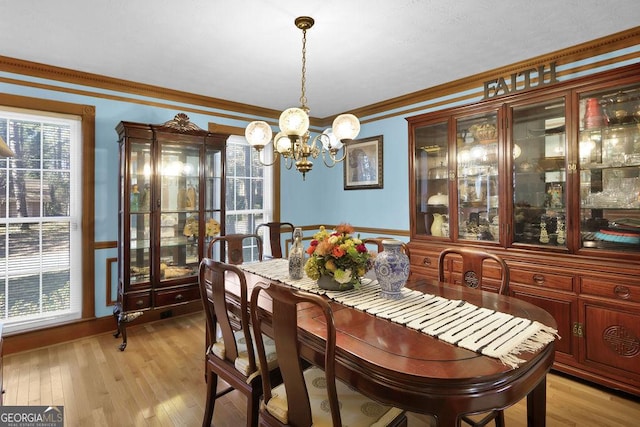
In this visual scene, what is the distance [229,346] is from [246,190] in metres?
2.79

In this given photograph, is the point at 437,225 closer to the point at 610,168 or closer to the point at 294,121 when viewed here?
the point at 610,168

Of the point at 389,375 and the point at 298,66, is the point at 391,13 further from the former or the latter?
the point at 389,375

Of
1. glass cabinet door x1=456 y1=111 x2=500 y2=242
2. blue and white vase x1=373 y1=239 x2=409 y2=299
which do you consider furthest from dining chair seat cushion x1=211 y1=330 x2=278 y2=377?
glass cabinet door x1=456 y1=111 x2=500 y2=242

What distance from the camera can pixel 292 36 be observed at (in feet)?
8.09

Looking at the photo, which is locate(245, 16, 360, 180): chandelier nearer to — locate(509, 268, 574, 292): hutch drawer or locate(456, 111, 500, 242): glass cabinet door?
locate(456, 111, 500, 242): glass cabinet door

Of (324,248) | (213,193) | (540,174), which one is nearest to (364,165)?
(213,193)

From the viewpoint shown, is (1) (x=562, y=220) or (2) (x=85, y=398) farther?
(1) (x=562, y=220)

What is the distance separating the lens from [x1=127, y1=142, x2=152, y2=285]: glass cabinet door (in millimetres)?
3127

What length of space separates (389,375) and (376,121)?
3.64 meters

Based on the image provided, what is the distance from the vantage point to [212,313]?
1987mm

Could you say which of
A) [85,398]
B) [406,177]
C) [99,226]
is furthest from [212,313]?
[406,177]

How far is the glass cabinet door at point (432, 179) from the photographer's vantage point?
10.5ft

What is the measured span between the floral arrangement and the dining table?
29 cm

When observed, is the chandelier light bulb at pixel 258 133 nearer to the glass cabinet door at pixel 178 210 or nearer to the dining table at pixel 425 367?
the dining table at pixel 425 367
